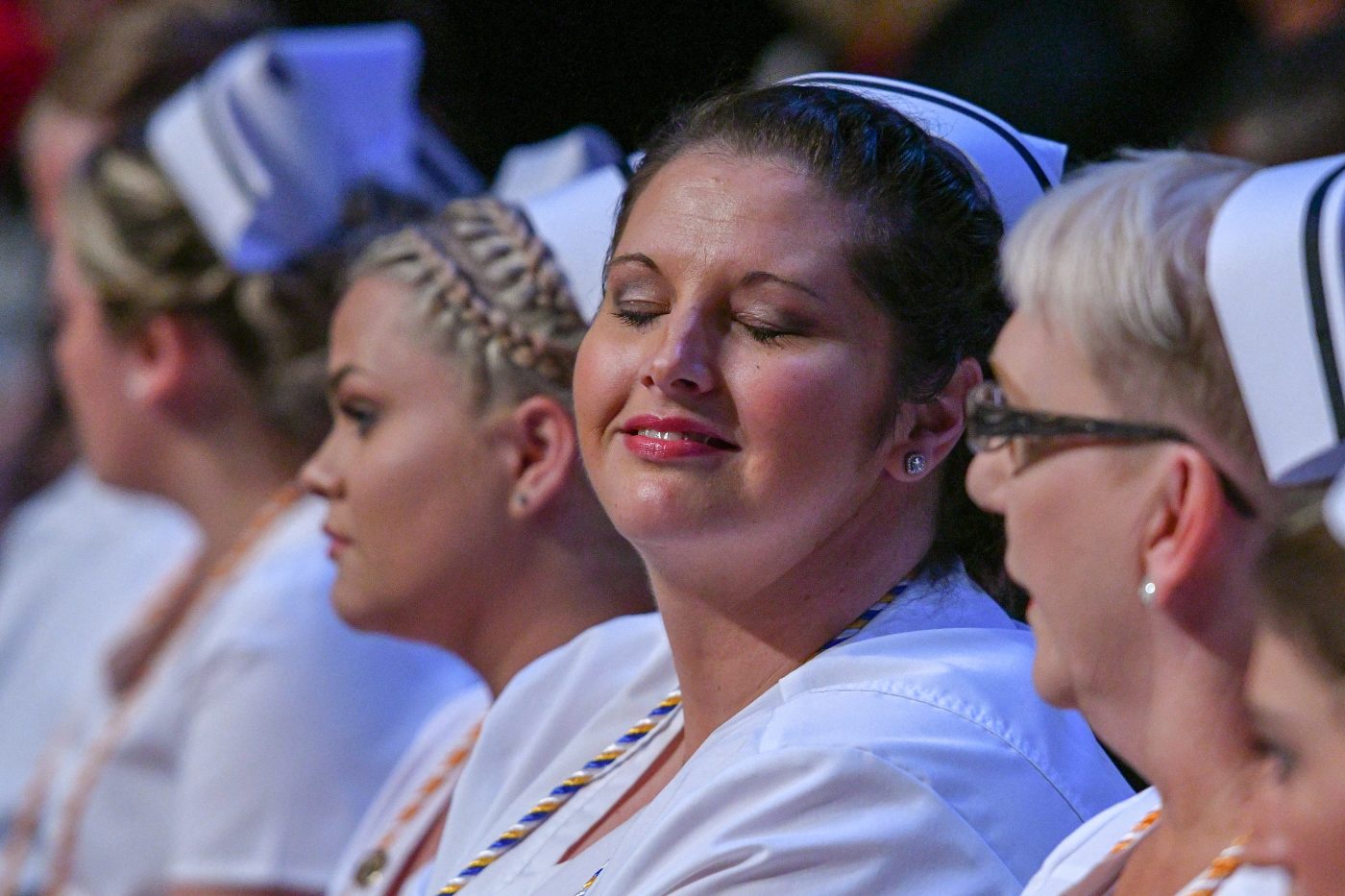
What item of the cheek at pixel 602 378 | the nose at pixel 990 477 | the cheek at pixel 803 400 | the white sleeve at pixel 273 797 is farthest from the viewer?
the white sleeve at pixel 273 797

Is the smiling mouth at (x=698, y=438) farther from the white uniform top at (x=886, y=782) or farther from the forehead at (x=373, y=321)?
the forehead at (x=373, y=321)

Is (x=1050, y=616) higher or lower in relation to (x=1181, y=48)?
higher

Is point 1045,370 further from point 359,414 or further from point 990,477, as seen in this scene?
point 359,414

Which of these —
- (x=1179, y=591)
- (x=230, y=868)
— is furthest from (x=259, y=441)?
(x=1179, y=591)

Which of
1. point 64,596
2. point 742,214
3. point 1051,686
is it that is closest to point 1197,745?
point 1051,686

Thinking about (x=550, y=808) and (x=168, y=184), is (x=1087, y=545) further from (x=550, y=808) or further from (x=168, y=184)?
(x=168, y=184)

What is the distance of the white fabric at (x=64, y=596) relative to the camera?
4508 mm

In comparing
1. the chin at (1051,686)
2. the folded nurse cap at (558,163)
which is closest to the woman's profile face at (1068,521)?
the chin at (1051,686)

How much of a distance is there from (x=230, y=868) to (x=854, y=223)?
1.73 metres

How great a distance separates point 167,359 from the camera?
358cm

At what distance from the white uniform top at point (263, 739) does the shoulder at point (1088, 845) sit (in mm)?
1662

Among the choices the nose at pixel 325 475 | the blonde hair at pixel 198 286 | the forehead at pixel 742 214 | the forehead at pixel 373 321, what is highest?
the forehead at pixel 742 214

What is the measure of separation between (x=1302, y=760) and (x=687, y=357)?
2.85 ft

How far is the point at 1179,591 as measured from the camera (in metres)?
1.47
